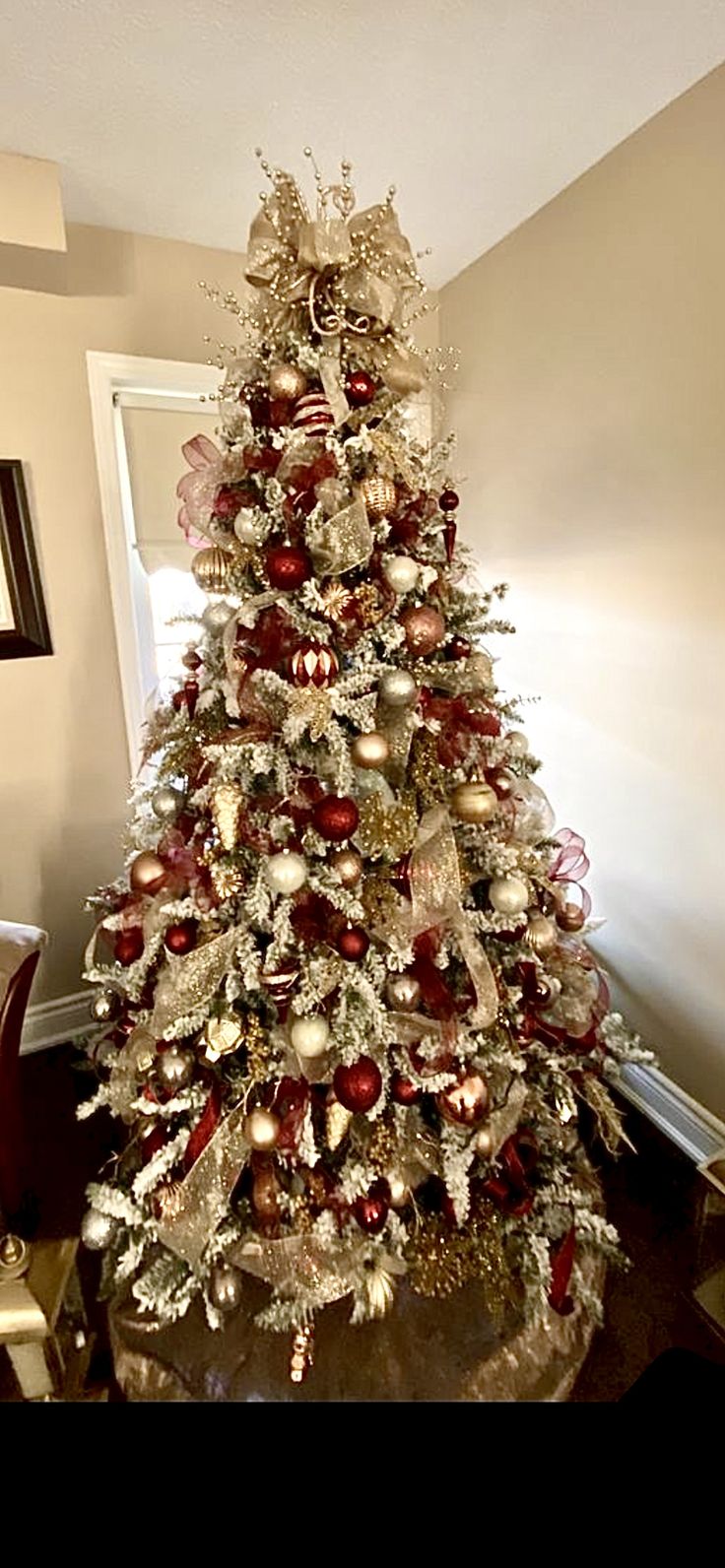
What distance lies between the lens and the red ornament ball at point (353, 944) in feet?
4.02

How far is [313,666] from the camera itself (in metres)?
1.18

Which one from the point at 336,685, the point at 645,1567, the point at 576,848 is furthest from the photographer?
the point at 576,848

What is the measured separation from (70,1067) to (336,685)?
175 cm

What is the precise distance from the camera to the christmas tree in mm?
1228

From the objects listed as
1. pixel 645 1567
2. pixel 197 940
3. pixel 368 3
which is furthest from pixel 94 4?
pixel 645 1567

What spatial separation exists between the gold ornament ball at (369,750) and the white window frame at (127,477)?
1.09m

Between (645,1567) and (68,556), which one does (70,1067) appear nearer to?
(68,556)

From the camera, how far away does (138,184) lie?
1764 mm

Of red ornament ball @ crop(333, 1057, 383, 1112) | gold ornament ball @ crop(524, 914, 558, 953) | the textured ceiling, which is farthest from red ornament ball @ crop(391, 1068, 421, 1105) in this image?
the textured ceiling

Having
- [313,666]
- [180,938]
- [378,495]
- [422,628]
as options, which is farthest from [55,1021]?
[378,495]

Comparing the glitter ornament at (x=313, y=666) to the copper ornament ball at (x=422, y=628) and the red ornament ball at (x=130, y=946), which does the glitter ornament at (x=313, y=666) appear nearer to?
the copper ornament ball at (x=422, y=628)

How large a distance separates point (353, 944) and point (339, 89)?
5.61 feet

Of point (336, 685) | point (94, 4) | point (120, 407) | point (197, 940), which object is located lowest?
point (197, 940)

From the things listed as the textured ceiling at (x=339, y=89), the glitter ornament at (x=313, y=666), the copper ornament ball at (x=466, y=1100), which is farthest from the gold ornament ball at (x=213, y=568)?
the copper ornament ball at (x=466, y=1100)
